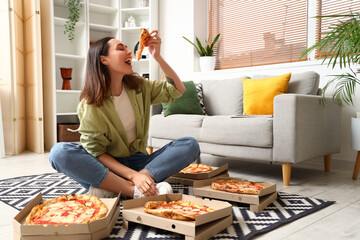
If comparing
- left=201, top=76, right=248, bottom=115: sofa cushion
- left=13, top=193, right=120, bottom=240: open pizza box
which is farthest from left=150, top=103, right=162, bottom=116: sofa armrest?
left=13, top=193, right=120, bottom=240: open pizza box

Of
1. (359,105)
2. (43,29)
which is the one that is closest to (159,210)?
(359,105)

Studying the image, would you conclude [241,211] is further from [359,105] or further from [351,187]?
[359,105]

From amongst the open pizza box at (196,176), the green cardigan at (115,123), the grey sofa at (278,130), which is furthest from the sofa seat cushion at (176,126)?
the green cardigan at (115,123)

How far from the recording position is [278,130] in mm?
2324

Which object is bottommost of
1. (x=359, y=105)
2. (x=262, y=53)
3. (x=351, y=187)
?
(x=351, y=187)

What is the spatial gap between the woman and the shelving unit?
2346 mm

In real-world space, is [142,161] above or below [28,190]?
above

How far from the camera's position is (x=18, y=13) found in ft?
12.7

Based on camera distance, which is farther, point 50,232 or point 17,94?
point 17,94

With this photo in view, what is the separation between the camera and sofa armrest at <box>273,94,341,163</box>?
227cm

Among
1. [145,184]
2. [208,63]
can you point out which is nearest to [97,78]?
[145,184]

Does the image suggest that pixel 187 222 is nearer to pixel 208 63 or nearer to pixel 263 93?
pixel 263 93

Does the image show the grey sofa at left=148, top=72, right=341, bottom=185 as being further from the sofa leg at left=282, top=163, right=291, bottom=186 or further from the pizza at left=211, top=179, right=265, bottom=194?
the pizza at left=211, top=179, right=265, bottom=194

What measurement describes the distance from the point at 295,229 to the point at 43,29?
12.1ft
